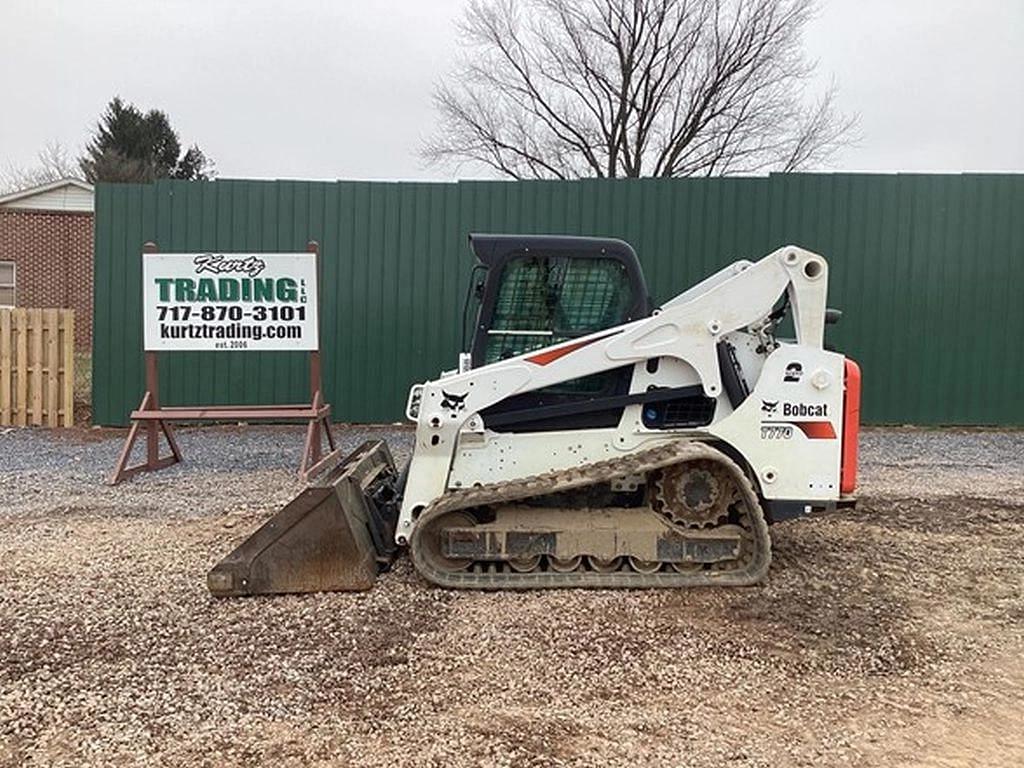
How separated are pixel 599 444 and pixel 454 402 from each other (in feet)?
2.95

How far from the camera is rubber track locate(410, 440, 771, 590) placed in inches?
188

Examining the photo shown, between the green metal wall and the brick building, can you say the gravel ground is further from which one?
the brick building

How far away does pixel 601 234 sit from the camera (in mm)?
11508

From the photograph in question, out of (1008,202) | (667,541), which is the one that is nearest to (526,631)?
(667,541)

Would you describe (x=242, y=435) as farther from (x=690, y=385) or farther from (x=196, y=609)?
(x=690, y=385)

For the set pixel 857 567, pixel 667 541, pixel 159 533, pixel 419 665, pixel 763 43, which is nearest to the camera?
pixel 419 665

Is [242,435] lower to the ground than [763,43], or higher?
lower

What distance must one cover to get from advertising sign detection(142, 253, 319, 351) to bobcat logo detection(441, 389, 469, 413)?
402 centimetres

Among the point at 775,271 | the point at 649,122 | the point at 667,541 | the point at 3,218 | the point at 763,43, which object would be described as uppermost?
the point at 763,43

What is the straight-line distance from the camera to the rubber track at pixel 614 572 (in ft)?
15.6

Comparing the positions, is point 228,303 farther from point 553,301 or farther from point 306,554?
point 306,554

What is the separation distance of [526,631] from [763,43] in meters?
30.9

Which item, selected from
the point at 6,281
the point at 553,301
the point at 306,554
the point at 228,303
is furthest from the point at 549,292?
the point at 6,281

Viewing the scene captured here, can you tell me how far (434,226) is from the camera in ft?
38.1
